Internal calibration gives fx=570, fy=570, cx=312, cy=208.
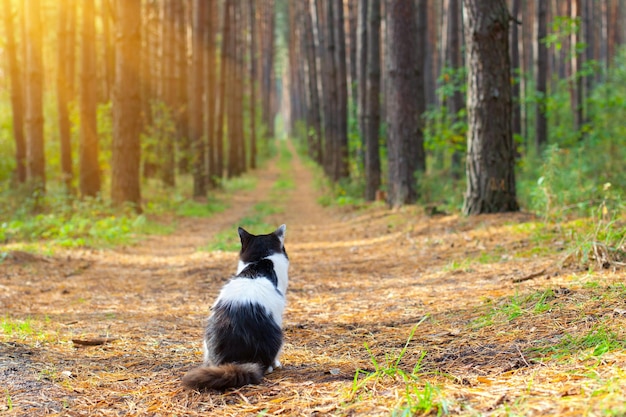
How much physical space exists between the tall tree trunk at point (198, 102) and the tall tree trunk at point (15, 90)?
5.16 meters

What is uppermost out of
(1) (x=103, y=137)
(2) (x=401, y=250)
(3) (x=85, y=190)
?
(1) (x=103, y=137)

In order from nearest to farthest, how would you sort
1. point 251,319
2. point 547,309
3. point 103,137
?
point 251,319 → point 547,309 → point 103,137

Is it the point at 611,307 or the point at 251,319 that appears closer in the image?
the point at 251,319

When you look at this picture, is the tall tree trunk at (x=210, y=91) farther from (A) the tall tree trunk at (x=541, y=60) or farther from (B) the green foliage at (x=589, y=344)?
(B) the green foliage at (x=589, y=344)

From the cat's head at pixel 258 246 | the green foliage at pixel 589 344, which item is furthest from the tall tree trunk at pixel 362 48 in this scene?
the green foliage at pixel 589 344

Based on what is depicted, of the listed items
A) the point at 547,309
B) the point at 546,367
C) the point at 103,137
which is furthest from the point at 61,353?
the point at 103,137

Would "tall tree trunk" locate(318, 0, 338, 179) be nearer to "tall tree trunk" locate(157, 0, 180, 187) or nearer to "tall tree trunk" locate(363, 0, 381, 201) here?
"tall tree trunk" locate(363, 0, 381, 201)

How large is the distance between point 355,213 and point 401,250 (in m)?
5.60

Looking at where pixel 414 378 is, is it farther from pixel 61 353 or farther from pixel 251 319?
pixel 61 353

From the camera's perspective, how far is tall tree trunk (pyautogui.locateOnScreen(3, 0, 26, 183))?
1581 centimetres

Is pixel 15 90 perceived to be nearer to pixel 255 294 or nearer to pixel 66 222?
pixel 66 222

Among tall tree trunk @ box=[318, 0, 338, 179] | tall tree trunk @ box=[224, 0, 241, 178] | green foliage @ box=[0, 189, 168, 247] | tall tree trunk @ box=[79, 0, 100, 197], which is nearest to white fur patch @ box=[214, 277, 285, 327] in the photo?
green foliage @ box=[0, 189, 168, 247]

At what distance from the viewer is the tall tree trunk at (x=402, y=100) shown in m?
12.4

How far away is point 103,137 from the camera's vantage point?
18406 millimetres
